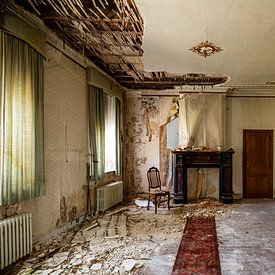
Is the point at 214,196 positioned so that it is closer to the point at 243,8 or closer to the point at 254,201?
the point at 254,201

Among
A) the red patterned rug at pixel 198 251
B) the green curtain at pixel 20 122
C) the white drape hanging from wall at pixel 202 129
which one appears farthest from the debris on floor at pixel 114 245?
the white drape hanging from wall at pixel 202 129

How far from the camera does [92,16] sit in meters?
3.80

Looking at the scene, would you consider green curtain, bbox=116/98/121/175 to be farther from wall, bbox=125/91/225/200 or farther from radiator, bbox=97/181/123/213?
wall, bbox=125/91/225/200

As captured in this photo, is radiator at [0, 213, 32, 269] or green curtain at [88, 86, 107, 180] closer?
radiator at [0, 213, 32, 269]

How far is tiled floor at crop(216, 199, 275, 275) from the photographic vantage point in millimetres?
3529

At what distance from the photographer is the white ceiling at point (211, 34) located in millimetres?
3286

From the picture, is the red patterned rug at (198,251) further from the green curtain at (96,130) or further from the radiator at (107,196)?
the green curtain at (96,130)

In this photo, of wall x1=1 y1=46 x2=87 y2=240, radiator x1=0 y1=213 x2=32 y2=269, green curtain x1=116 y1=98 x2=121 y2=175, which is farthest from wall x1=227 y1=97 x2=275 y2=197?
radiator x1=0 y1=213 x2=32 y2=269

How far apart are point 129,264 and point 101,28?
3.07 m

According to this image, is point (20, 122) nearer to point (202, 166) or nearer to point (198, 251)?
point (198, 251)

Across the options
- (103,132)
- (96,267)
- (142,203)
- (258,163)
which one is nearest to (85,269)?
(96,267)

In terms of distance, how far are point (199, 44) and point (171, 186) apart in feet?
14.8

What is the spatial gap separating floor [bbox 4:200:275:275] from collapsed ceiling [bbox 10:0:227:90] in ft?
9.57

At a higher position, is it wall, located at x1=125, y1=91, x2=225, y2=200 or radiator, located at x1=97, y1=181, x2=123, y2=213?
wall, located at x1=125, y1=91, x2=225, y2=200
